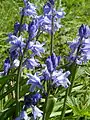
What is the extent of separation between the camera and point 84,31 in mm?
2621

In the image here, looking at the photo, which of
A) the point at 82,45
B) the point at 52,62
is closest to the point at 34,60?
the point at 82,45

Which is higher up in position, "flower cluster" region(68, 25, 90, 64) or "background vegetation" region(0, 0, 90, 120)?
"flower cluster" region(68, 25, 90, 64)

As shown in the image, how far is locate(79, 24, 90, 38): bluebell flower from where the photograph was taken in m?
2.61

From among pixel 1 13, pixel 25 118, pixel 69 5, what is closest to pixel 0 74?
pixel 25 118

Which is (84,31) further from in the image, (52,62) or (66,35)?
(66,35)

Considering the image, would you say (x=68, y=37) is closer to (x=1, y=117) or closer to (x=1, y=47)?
(x=1, y=47)

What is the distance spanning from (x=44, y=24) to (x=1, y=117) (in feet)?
3.04

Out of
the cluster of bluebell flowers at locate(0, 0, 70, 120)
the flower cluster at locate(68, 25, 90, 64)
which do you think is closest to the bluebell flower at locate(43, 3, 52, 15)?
the cluster of bluebell flowers at locate(0, 0, 70, 120)

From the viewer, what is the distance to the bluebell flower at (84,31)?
2.61m

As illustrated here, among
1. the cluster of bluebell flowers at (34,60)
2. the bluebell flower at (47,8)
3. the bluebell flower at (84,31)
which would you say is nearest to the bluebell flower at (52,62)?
the cluster of bluebell flowers at (34,60)

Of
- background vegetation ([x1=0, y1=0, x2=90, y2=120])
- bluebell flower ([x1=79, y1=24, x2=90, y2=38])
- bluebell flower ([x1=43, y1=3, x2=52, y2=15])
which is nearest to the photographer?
bluebell flower ([x1=79, y1=24, x2=90, y2=38])

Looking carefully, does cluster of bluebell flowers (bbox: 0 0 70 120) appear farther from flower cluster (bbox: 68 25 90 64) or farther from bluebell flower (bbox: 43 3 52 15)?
flower cluster (bbox: 68 25 90 64)

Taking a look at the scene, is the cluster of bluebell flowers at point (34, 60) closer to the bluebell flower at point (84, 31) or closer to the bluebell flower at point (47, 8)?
the bluebell flower at point (47, 8)

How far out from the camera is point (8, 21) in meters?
6.38
